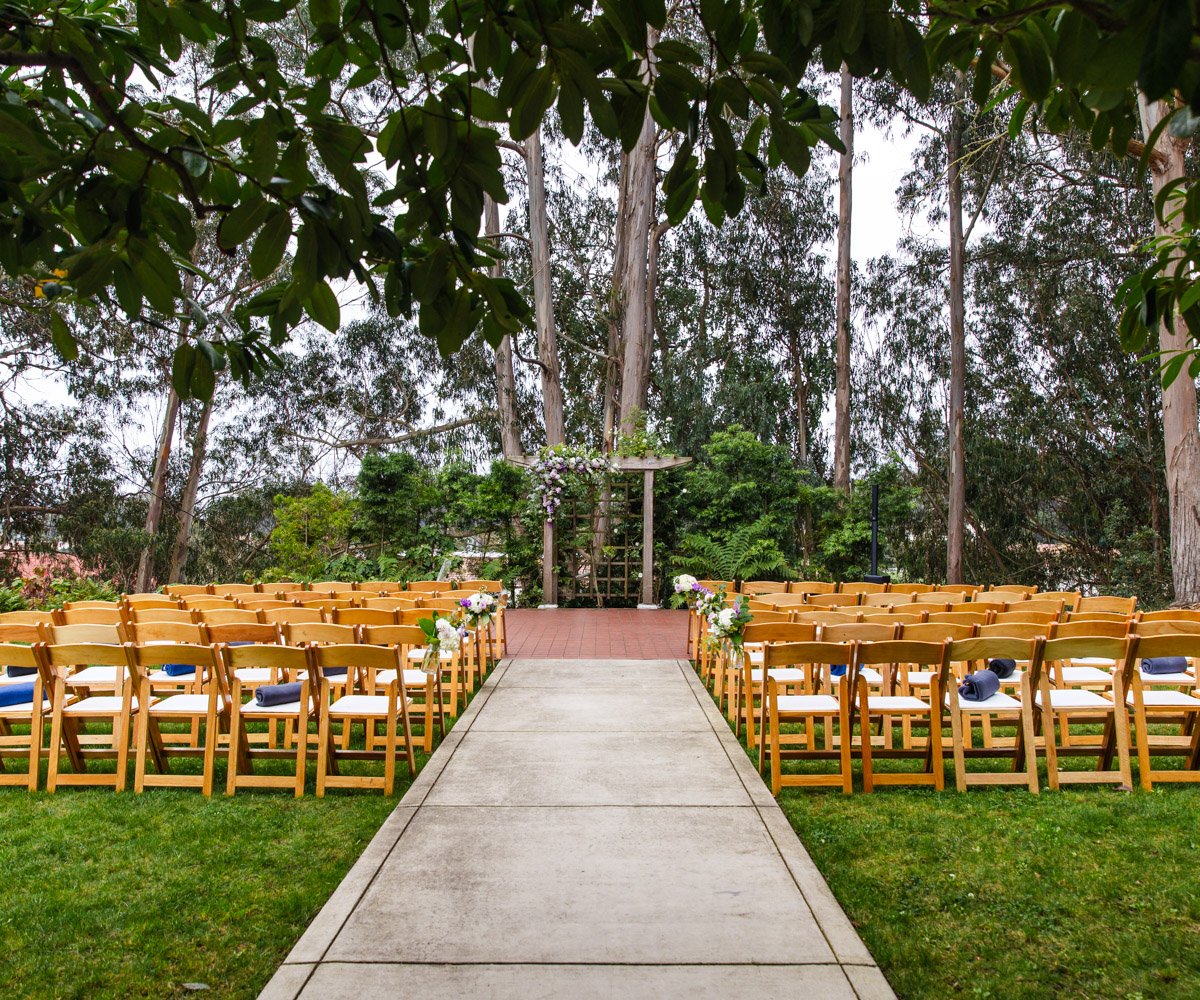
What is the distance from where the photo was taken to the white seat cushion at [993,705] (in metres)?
5.64

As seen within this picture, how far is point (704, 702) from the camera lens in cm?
762

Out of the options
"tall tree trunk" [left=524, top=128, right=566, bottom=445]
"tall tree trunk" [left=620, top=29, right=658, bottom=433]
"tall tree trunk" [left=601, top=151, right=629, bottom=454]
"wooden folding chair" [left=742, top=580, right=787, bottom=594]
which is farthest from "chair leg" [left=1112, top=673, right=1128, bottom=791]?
"tall tree trunk" [left=601, top=151, right=629, bottom=454]

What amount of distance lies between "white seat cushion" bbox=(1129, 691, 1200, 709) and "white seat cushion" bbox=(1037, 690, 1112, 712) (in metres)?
0.24

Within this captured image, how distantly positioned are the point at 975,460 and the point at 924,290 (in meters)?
5.09

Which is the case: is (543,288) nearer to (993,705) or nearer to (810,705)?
(810,705)

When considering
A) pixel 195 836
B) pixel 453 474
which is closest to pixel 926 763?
pixel 195 836

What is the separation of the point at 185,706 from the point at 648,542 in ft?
33.8

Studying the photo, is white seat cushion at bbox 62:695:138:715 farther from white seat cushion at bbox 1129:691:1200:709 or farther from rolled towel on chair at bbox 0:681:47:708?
white seat cushion at bbox 1129:691:1200:709

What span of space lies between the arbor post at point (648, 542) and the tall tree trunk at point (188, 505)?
14.8 meters

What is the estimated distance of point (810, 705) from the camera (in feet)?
18.7

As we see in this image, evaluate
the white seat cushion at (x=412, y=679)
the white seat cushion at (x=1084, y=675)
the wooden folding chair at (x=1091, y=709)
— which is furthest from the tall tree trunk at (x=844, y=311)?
the white seat cushion at (x=412, y=679)

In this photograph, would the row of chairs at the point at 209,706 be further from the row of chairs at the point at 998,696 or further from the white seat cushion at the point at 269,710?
the row of chairs at the point at 998,696

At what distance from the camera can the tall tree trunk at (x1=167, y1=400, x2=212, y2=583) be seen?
81.5ft

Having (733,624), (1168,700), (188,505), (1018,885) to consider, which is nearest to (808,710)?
(733,624)
